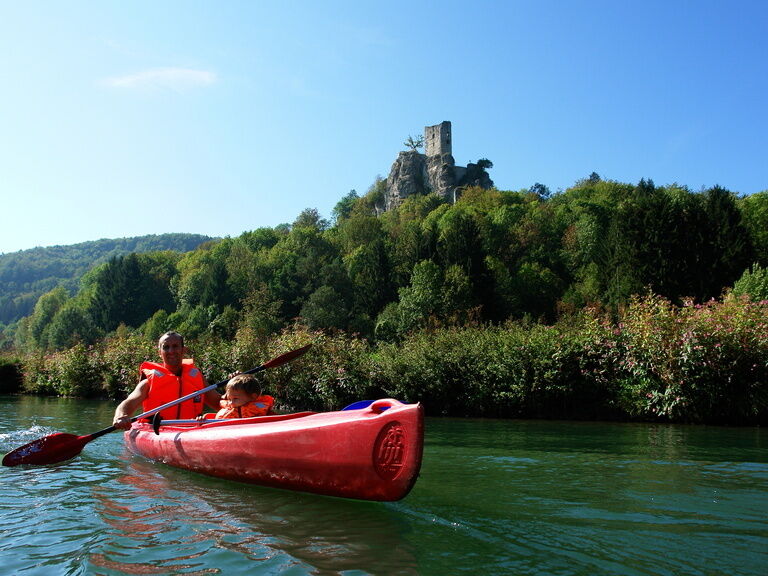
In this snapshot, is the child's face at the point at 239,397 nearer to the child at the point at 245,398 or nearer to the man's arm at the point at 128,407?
the child at the point at 245,398

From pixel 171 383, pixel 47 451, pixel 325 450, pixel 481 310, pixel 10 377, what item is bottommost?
pixel 47 451

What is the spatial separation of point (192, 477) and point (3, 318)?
168 meters

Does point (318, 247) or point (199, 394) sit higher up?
point (318, 247)

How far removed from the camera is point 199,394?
9.35 meters

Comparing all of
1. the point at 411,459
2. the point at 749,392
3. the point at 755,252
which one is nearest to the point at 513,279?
the point at 755,252

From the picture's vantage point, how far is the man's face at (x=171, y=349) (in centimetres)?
955

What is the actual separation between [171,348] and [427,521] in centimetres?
511

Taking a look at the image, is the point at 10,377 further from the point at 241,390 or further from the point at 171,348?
the point at 241,390

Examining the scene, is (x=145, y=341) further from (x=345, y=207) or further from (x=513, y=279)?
(x=345, y=207)

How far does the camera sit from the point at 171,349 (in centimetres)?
956

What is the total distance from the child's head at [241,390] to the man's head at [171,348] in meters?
1.78

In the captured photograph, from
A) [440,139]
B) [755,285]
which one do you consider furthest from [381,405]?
[440,139]

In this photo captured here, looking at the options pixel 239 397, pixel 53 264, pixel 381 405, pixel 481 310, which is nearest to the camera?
pixel 381 405

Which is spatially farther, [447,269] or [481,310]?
[447,269]
